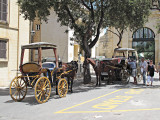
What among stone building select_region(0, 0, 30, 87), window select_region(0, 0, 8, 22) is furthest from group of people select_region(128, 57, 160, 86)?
window select_region(0, 0, 8, 22)

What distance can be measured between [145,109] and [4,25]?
12.7m

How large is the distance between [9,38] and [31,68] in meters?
8.64

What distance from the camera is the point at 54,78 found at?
34.1ft

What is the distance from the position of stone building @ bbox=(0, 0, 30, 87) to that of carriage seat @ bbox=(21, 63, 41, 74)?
7415 millimetres

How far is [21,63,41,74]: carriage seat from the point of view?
30.4ft

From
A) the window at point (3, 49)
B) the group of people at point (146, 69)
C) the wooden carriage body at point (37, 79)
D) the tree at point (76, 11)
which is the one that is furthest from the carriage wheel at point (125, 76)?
the window at point (3, 49)

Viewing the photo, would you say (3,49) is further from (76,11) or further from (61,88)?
(61,88)

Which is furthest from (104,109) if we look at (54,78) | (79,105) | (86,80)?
(86,80)

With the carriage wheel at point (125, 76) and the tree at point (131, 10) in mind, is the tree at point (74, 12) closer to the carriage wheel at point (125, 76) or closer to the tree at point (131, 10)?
the tree at point (131, 10)

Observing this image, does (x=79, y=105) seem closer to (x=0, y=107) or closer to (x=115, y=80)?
(x=0, y=107)

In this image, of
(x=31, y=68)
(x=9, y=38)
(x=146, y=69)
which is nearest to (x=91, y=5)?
(x=146, y=69)

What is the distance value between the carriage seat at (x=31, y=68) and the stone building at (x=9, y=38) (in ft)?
24.3

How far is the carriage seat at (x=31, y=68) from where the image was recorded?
926 cm

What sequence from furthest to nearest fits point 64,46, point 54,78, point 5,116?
point 64,46, point 54,78, point 5,116
